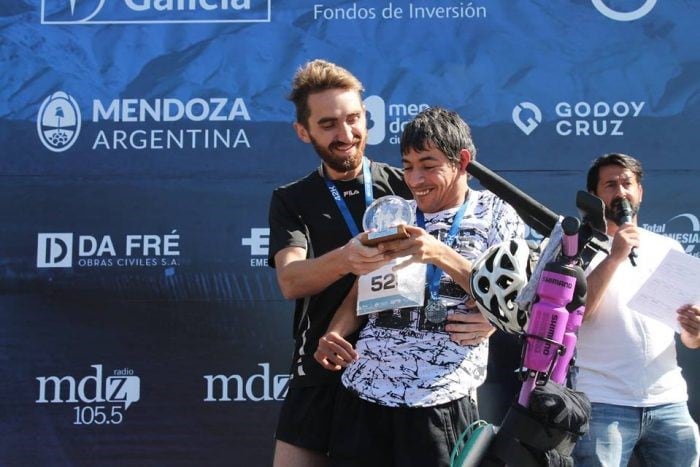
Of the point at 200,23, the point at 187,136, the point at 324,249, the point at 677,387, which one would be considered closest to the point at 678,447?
the point at 677,387

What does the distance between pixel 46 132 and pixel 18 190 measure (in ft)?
0.87

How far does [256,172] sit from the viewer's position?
131 inches

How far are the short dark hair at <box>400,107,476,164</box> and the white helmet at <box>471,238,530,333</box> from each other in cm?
33

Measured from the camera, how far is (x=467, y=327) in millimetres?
1842

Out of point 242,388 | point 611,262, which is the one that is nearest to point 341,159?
point 611,262

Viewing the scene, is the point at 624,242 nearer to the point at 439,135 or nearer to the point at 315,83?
the point at 439,135

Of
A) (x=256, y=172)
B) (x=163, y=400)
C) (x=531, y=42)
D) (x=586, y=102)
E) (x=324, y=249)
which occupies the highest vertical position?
(x=531, y=42)

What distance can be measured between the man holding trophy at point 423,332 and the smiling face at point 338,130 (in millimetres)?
292

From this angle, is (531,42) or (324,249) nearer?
(324,249)

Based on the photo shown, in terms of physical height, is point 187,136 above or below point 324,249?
above

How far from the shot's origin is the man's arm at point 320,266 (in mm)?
1742

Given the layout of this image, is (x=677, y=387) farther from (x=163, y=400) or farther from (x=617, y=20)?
(x=163, y=400)

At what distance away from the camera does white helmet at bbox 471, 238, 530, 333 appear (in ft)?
5.22

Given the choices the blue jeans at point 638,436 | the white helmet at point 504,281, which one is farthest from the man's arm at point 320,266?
the blue jeans at point 638,436
